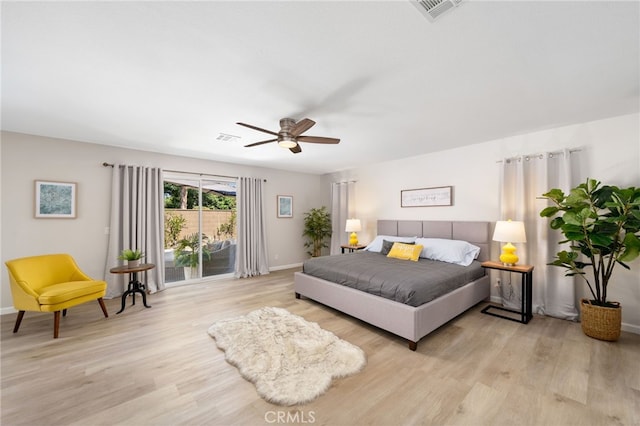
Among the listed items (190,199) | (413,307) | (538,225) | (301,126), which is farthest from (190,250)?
(538,225)

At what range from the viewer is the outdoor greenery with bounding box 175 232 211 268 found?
5.00 metres

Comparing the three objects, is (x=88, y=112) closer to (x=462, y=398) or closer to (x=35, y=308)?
(x=35, y=308)

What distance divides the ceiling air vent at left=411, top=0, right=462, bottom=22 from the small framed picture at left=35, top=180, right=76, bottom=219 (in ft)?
16.6

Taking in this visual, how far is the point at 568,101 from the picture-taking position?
260 centimetres

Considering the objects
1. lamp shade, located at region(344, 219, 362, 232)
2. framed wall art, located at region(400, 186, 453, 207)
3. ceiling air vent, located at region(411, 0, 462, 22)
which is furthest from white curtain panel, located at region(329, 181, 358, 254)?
ceiling air vent, located at region(411, 0, 462, 22)

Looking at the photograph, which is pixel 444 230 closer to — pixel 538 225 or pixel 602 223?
pixel 538 225

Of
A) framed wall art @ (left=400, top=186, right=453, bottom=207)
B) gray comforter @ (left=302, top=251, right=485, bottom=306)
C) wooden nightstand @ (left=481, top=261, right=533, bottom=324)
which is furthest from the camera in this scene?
framed wall art @ (left=400, top=186, right=453, bottom=207)

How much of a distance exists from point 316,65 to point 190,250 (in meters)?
4.53

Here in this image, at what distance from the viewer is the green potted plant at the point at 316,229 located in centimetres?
642

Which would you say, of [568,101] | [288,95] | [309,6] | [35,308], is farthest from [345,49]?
[35,308]

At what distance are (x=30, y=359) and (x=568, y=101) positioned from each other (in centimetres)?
586

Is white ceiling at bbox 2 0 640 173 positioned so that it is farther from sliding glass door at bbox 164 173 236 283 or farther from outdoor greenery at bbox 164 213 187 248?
outdoor greenery at bbox 164 213 187 248

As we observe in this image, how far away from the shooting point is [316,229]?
6406 millimetres

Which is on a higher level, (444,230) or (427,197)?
(427,197)
